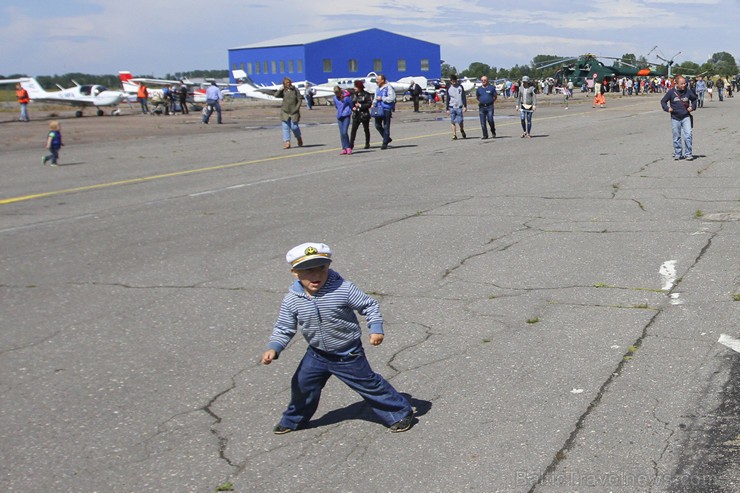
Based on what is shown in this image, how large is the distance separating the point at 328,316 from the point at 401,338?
1837 mm

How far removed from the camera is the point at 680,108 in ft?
60.0

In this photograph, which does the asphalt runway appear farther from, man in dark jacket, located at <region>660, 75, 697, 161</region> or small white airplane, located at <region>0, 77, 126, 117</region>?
small white airplane, located at <region>0, 77, 126, 117</region>

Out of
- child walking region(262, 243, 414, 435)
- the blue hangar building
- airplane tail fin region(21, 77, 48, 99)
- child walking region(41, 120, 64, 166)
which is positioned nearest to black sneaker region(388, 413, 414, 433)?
child walking region(262, 243, 414, 435)

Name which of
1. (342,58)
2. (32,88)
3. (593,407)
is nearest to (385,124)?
(593,407)

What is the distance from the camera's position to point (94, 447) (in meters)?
5.09

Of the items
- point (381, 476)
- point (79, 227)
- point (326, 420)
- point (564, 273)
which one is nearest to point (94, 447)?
point (326, 420)

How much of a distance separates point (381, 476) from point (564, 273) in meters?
4.57

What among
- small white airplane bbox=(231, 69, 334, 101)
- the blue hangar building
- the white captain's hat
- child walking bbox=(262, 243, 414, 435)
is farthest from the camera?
the blue hangar building

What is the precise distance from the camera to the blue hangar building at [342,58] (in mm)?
97688

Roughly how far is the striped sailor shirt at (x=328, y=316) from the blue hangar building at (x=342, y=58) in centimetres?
9328

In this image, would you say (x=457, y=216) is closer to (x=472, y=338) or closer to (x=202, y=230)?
(x=202, y=230)

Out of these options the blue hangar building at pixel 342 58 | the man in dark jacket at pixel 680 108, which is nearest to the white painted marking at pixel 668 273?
the man in dark jacket at pixel 680 108

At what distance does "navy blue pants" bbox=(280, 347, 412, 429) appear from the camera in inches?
205

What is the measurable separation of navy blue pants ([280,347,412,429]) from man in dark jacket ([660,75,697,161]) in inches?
572
